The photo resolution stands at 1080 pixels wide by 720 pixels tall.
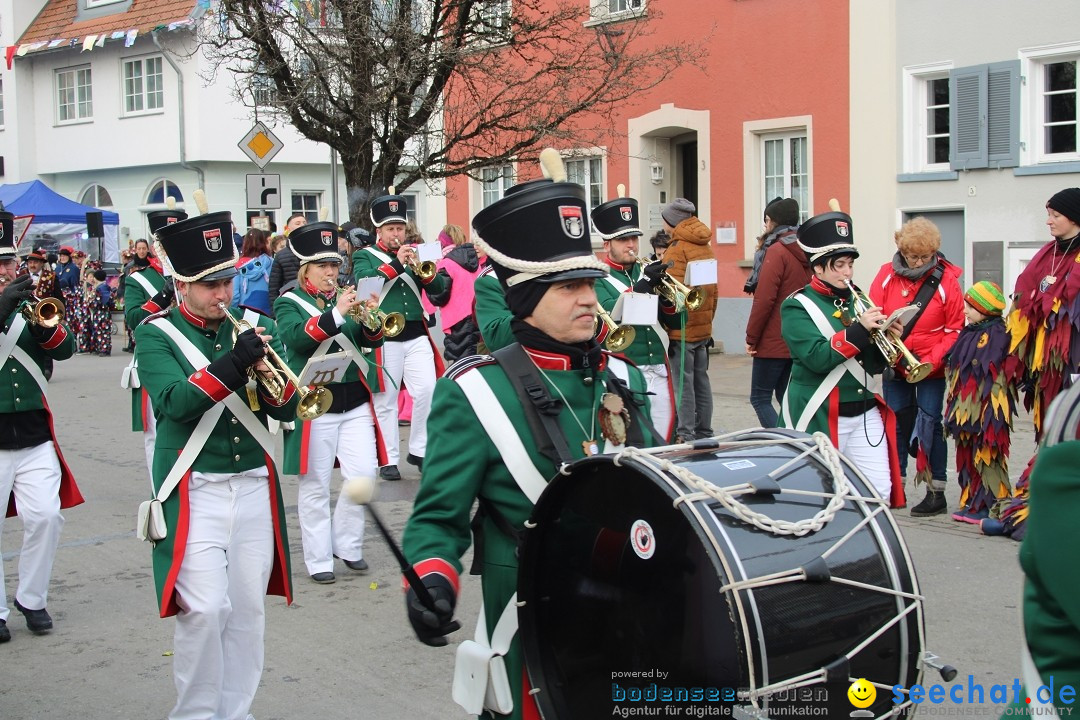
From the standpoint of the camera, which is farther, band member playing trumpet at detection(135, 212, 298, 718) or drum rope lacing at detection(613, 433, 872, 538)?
band member playing trumpet at detection(135, 212, 298, 718)

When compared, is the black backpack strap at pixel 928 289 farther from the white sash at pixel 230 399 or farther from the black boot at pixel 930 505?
the white sash at pixel 230 399

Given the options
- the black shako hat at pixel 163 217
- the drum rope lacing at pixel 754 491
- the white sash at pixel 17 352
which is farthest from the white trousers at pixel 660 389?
the drum rope lacing at pixel 754 491

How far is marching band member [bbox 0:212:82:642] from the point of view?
6320mm

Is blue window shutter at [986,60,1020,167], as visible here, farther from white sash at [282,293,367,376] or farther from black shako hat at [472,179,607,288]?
black shako hat at [472,179,607,288]

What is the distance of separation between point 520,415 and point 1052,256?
5376 mm

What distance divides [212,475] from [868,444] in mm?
3588

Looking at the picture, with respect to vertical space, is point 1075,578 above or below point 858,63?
below

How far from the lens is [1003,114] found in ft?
47.1

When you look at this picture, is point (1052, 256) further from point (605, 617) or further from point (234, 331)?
point (605, 617)

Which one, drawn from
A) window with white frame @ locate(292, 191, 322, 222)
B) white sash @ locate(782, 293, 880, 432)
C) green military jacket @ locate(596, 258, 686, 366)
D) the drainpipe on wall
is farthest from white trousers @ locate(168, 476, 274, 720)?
window with white frame @ locate(292, 191, 322, 222)

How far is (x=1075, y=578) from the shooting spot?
2043 mm

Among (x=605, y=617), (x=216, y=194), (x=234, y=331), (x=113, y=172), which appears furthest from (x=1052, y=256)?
(x=113, y=172)

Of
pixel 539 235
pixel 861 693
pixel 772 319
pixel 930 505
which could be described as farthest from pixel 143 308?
pixel 861 693

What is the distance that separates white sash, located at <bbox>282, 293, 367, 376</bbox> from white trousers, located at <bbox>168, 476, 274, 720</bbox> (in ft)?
8.38
